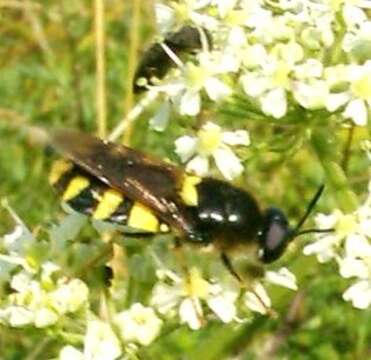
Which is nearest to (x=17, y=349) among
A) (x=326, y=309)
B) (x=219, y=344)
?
(x=326, y=309)

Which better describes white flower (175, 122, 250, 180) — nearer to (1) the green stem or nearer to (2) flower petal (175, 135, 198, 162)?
(2) flower petal (175, 135, 198, 162)

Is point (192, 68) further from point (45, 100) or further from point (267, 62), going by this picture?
point (45, 100)

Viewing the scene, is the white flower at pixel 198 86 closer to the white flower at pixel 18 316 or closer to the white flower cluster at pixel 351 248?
the white flower cluster at pixel 351 248

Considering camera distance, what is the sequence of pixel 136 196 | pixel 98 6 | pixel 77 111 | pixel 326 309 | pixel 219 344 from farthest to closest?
1. pixel 77 111
2. pixel 98 6
3. pixel 326 309
4. pixel 219 344
5. pixel 136 196

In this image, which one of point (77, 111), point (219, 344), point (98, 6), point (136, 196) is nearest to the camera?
point (136, 196)

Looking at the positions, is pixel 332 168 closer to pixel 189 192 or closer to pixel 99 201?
pixel 189 192

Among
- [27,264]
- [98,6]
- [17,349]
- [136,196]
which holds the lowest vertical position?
[17,349]

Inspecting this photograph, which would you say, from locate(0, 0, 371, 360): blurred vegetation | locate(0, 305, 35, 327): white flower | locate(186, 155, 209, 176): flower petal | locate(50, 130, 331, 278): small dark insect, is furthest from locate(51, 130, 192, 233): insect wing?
locate(0, 305, 35, 327): white flower
